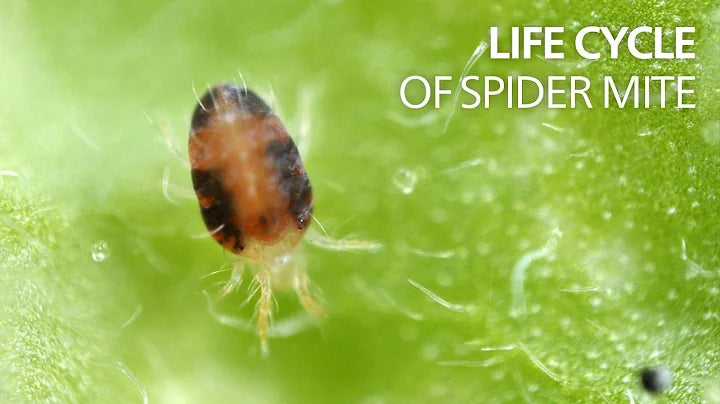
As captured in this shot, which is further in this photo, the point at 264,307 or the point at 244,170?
the point at 264,307

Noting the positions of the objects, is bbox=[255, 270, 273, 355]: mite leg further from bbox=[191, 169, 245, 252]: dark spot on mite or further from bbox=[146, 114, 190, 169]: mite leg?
bbox=[146, 114, 190, 169]: mite leg

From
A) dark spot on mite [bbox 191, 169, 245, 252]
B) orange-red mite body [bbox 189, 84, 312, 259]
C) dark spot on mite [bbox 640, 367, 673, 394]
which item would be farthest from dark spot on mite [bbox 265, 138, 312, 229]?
dark spot on mite [bbox 640, 367, 673, 394]

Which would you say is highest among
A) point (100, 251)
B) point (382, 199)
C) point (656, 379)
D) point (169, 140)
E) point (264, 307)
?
point (169, 140)

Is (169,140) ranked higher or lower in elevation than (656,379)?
higher

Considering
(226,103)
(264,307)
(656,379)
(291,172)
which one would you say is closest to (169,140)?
(226,103)

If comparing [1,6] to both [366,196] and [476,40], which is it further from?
[476,40]

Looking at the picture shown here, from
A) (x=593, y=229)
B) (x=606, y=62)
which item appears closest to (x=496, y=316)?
(x=593, y=229)

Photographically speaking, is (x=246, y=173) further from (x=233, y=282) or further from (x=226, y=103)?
(x=233, y=282)

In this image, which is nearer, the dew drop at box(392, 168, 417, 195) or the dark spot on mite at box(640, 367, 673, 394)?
the dew drop at box(392, 168, 417, 195)

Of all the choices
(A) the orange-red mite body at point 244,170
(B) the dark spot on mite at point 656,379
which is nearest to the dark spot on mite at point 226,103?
(A) the orange-red mite body at point 244,170
